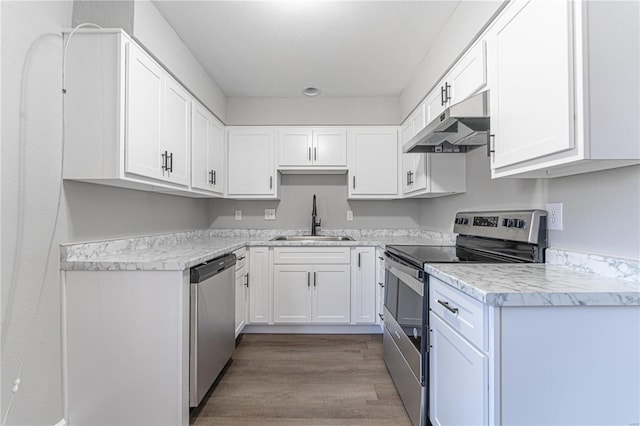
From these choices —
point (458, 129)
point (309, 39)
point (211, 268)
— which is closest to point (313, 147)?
point (309, 39)

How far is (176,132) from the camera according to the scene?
2258 mm

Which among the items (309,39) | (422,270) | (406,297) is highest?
(309,39)

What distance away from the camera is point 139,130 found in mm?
Answer: 1786

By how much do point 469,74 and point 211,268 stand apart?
6.13 feet

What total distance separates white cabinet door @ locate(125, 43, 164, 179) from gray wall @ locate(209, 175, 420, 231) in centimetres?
166

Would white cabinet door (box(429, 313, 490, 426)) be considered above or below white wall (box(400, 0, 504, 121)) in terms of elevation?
below

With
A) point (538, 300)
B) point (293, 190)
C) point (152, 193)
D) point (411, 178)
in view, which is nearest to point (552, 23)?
point (538, 300)

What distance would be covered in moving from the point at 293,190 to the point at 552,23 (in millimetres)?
2808

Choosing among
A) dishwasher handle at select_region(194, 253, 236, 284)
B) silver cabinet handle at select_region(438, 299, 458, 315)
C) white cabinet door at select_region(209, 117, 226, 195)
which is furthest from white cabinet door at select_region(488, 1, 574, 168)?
white cabinet door at select_region(209, 117, 226, 195)

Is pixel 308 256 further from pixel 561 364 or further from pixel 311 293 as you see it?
pixel 561 364

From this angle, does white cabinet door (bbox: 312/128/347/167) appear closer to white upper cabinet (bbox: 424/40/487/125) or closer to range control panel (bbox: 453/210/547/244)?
white upper cabinet (bbox: 424/40/487/125)

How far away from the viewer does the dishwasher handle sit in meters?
1.75

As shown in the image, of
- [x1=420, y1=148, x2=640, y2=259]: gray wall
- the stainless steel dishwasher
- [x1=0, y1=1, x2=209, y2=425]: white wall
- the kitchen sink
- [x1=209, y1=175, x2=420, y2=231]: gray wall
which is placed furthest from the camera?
[x1=209, y1=175, x2=420, y2=231]: gray wall

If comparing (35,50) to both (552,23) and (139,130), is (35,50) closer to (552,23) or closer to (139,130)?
(139,130)
